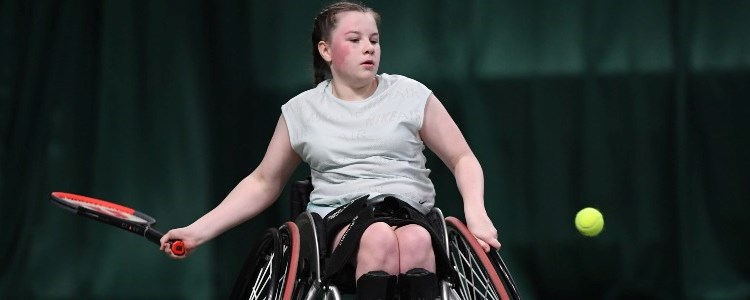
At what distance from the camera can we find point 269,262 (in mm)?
2766

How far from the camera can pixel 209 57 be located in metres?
3.97

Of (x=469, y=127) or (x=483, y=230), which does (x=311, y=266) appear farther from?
(x=469, y=127)

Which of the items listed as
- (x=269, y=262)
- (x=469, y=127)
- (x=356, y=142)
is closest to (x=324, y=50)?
(x=356, y=142)

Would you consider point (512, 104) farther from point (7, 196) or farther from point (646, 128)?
point (7, 196)

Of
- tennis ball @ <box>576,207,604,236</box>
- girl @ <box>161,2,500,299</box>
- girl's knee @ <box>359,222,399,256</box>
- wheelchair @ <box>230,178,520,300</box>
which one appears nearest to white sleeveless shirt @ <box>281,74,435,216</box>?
girl @ <box>161,2,500,299</box>

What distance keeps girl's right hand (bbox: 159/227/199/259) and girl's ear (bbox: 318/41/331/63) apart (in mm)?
528

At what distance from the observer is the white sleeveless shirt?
9.27 feet

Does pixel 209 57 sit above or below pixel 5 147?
above

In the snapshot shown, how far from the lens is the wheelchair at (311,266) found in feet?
8.15

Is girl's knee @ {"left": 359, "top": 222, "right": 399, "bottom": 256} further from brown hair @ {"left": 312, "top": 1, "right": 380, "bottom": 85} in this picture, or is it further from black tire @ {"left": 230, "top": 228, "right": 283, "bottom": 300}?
brown hair @ {"left": 312, "top": 1, "right": 380, "bottom": 85}

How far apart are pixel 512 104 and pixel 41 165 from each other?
1531mm

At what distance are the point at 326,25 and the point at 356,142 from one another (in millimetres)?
320

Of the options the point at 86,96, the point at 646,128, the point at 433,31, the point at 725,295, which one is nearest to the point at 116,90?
the point at 86,96

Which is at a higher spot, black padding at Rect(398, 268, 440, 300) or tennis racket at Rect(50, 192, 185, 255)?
tennis racket at Rect(50, 192, 185, 255)
